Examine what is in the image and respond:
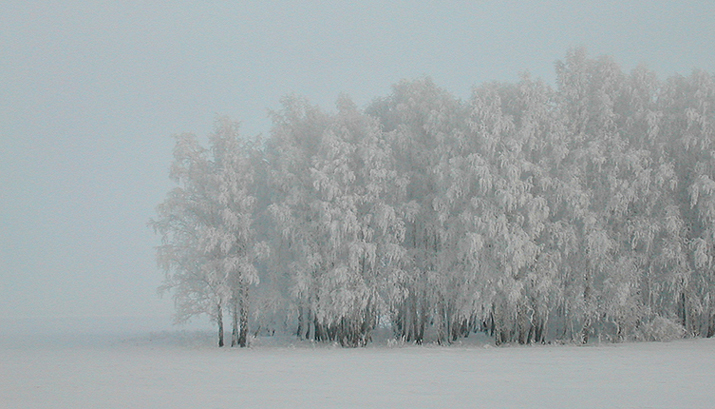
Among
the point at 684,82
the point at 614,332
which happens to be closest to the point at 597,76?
the point at 684,82

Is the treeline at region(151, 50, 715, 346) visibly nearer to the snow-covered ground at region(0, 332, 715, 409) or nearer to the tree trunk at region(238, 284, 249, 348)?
the tree trunk at region(238, 284, 249, 348)

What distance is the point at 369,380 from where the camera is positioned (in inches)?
647

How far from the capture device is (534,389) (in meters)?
14.5

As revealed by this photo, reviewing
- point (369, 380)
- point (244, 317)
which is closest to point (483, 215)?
point (244, 317)

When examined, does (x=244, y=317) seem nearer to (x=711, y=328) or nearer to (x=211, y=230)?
(x=211, y=230)

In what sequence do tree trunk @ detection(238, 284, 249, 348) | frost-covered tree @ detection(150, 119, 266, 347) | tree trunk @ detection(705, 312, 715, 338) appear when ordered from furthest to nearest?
tree trunk @ detection(238, 284, 249, 348) < tree trunk @ detection(705, 312, 715, 338) < frost-covered tree @ detection(150, 119, 266, 347)

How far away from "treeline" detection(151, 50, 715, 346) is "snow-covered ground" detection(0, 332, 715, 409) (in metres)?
5.92

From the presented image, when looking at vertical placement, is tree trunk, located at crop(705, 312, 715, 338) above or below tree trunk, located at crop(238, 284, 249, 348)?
below

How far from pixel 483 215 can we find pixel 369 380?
53.9ft

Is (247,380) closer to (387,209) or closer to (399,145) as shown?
(387,209)

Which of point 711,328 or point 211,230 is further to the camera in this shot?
point 711,328

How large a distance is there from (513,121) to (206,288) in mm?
17871

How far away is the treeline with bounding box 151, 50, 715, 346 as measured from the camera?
31.6 m

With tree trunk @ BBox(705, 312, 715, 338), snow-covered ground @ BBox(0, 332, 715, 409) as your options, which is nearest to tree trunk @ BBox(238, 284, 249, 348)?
snow-covered ground @ BBox(0, 332, 715, 409)
